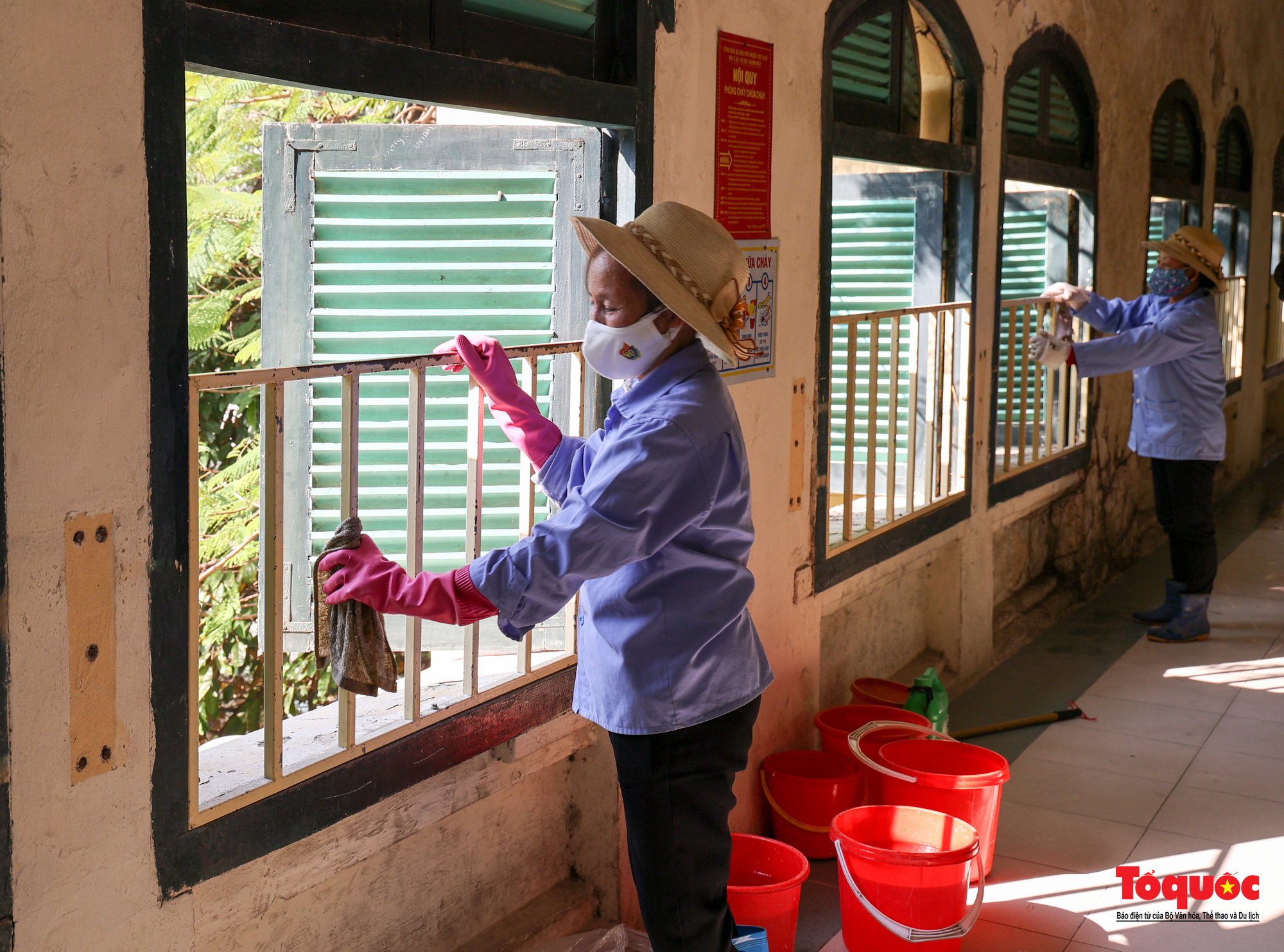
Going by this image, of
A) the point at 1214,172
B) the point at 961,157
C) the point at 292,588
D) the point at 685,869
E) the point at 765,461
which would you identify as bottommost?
the point at 685,869

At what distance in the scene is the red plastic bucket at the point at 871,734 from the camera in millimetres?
3863

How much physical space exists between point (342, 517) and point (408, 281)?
0.91m

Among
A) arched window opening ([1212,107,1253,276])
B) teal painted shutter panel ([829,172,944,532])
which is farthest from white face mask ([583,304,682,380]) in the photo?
arched window opening ([1212,107,1253,276])

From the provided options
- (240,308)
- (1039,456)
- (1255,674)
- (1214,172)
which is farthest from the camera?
(1214,172)

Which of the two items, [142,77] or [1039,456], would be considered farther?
[1039,456]

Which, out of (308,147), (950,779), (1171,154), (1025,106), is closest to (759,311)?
(308,147)

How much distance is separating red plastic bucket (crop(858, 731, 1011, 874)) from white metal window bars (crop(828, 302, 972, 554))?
739 mm

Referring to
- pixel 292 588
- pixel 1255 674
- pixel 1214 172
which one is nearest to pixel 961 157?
pixel 1255 674

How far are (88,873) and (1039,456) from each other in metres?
5.36

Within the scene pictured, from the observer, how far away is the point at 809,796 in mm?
3816

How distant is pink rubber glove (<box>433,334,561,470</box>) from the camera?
8.58 feet

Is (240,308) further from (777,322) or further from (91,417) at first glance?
(91,417)

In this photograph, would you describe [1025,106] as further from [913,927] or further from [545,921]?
[545,921]

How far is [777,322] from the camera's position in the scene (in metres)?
3.78
